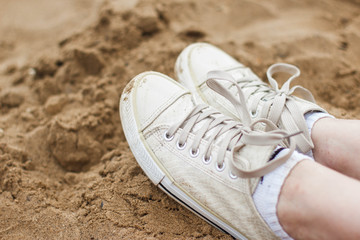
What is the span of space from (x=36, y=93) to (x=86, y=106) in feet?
1.21

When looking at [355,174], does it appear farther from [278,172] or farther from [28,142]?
[28,142]

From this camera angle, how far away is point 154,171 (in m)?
1.15

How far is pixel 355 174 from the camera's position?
1037mm

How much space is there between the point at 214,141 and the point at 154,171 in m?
0.26

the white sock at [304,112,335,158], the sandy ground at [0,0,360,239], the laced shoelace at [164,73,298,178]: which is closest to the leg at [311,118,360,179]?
the white sock at [304,112,335,158]

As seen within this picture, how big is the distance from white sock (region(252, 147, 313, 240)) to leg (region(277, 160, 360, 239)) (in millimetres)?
15

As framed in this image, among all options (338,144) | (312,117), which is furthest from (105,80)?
(338,144)

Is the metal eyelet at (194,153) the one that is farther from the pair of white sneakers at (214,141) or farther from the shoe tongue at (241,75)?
the shoe tongue at (241,75)

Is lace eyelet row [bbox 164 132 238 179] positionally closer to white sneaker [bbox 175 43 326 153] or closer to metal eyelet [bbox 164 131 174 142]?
metal eyelet [bbox 164 131 174 142]

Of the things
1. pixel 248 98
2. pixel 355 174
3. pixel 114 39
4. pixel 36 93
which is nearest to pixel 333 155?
pixel 355 174

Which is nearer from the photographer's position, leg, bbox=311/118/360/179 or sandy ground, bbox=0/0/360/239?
leg, bbox=311/118/360/179

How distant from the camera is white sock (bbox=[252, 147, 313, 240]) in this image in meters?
0.91

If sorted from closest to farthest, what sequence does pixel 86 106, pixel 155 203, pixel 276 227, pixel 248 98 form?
pixel 276 227 → pixel 155 203 → pixel 248 98 → pixel 86 106

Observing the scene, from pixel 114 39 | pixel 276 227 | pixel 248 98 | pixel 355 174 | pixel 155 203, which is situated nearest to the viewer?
pixel 276 227
